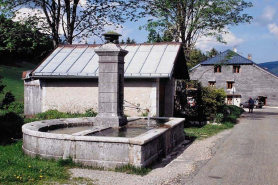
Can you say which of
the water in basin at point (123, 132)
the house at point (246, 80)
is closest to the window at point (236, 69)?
the house at point (246, 80)

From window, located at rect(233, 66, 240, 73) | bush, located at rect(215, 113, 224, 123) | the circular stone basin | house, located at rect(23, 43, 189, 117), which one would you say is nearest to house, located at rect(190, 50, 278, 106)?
window, located at rect(233, 66, 240, 73)

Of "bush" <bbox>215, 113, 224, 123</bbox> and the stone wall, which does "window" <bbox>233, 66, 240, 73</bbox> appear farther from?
"bush" <bbox>215, 113, 224, 123</bbox>

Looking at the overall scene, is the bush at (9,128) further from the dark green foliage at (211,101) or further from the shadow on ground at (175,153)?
the dark green foliage at (211,101)

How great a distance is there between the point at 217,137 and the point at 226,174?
22.1ft

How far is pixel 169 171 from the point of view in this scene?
26.4 ft

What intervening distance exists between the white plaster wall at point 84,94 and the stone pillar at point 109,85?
15.4 ft

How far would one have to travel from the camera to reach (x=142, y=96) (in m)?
→ 15.4

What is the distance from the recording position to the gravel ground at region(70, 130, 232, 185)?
7082 mm

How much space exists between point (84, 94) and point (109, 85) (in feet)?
19.3

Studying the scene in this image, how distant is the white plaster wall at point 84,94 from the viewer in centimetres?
1531

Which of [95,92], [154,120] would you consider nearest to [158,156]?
[154,120]

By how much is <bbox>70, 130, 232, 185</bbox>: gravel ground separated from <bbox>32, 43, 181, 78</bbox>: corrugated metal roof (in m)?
4.63

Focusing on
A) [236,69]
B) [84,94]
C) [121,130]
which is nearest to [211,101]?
[84,94]

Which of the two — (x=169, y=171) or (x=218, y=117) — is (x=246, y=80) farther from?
(x=169, y=171)
